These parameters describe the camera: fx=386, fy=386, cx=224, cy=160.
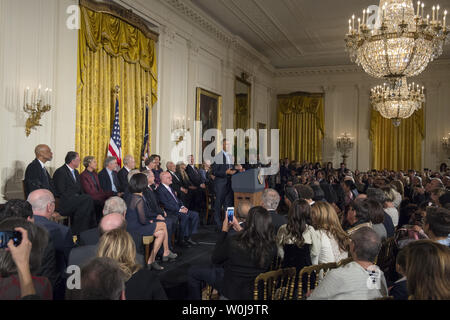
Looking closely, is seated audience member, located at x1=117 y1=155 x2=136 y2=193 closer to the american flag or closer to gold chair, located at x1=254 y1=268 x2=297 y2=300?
the american flag

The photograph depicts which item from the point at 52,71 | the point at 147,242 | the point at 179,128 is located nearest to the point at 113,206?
the point at 147,242

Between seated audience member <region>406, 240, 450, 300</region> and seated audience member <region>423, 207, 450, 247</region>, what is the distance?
124 centimetres

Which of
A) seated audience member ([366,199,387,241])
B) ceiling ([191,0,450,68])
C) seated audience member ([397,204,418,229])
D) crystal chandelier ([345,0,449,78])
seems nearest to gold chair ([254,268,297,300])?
seated audience member ([366,199,387,241])

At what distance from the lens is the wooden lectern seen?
24.7 ft

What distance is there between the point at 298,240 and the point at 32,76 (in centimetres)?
521

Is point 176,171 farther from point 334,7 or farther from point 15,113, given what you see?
point 334,7

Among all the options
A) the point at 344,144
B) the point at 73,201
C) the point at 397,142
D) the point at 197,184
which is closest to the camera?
the point at 73,201

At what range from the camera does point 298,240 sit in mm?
3504

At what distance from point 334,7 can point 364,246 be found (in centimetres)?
1047

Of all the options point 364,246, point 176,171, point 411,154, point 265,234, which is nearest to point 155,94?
point 176,171

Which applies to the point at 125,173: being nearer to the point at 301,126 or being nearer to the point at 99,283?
the point at 99,283

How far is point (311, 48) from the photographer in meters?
15.5

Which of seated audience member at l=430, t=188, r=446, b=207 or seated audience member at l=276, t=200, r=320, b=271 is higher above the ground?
seated audience member at l=430, t=188, r=446, b=207

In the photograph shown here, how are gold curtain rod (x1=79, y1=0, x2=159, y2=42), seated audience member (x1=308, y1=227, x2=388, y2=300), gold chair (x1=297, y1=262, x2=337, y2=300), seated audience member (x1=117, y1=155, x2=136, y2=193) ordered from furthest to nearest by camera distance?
gold curtain rod (x1=79, y1=0, x2=159, y2=42) → seated audience member (x1=117, y1=155, x2=136, y2=193) → gold chair (x1=297, y1=262, x2=337, y2=300) → seated audience member (x1=308, y1=227, x2=388, y2=300)
